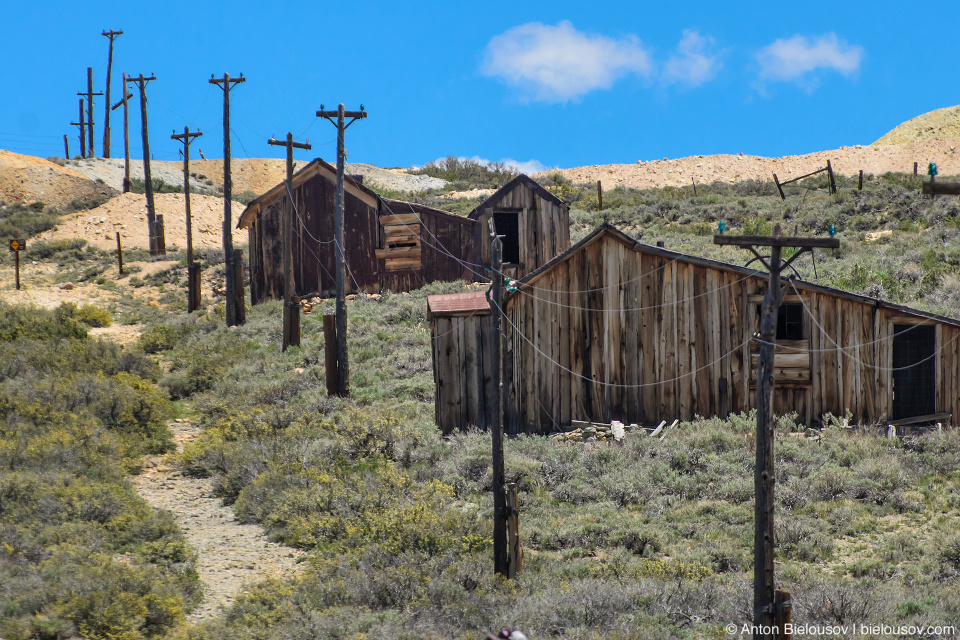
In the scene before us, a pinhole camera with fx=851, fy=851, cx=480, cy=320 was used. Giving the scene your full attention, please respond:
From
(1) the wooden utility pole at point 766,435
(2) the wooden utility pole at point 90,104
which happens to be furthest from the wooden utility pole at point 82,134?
(1) the wooden utility pole at point 766,435

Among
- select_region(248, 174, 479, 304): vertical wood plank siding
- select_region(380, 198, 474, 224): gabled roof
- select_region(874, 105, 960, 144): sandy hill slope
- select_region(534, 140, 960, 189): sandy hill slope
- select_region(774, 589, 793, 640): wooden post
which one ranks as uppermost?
select_region(874, 105, 960, 144): sandy hill slope

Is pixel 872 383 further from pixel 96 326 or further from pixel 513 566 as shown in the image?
pixel 96 326

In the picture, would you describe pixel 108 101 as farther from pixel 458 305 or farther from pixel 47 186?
pixel 458 305

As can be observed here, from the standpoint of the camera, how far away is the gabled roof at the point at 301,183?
29.8 metres

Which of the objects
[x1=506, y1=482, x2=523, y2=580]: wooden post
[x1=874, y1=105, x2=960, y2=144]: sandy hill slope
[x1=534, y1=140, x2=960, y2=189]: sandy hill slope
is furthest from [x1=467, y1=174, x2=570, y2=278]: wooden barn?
[x1=874, y1=105, x2=960, y2=144]: sandy hill slope

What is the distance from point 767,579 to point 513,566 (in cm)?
309

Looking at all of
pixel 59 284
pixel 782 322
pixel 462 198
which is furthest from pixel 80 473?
pixel 462 198

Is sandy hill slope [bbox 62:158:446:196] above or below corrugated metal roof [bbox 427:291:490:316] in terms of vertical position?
above

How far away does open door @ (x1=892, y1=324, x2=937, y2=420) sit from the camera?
54.0ft

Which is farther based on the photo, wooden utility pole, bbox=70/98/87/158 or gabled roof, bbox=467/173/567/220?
wooden utility pole, bbox=70/98/87/158

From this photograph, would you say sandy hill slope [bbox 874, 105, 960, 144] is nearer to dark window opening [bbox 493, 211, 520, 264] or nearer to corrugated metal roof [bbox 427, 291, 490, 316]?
dark window opening [bbox 493, 211, 520, 264]

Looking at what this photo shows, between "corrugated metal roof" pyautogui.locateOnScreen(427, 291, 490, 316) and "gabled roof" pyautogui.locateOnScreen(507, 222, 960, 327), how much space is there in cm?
66

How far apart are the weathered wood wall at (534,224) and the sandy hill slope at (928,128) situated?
68.5 metres

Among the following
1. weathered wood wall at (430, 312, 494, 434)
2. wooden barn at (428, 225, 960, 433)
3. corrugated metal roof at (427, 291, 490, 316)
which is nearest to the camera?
wooden barn at (428, 225, 960, 433)
